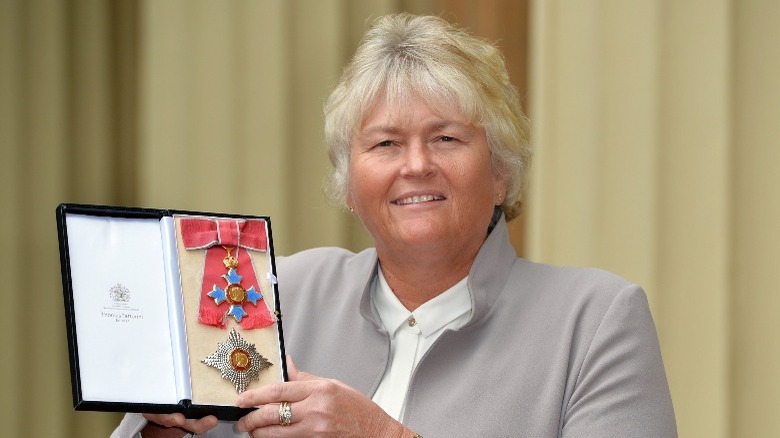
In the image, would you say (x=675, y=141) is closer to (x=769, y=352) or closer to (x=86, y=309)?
(x=769, y=352)

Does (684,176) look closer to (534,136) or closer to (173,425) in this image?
(534,136)

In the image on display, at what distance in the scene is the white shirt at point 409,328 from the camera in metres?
2.07

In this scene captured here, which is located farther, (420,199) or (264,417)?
(420,199)

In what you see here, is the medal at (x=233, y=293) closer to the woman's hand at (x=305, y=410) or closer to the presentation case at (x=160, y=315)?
the presentation case at (x=160, y=315)

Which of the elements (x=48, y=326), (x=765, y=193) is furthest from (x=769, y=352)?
(x=48, y=326)

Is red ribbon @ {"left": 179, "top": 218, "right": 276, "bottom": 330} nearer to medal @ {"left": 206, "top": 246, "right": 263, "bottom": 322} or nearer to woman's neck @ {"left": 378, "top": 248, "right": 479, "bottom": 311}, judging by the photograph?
medal @ {"left": 206, "top": 246, "right": 263, "bottom": 322}

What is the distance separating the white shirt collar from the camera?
2.12 meters

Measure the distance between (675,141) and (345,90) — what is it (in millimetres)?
1118

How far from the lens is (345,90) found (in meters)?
2.15

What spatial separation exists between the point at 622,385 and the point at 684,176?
1140mm

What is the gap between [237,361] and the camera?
171 centimetres

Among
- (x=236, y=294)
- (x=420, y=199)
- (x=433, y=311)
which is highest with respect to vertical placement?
(x=420, y=199)

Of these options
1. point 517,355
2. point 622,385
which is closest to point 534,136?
point 517,355

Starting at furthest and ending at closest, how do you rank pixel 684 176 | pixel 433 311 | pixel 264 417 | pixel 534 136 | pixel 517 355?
pixel 534 136 < pixel 684 176 < pixel 433 311 < pixel 517 355 < pixel 264 417
